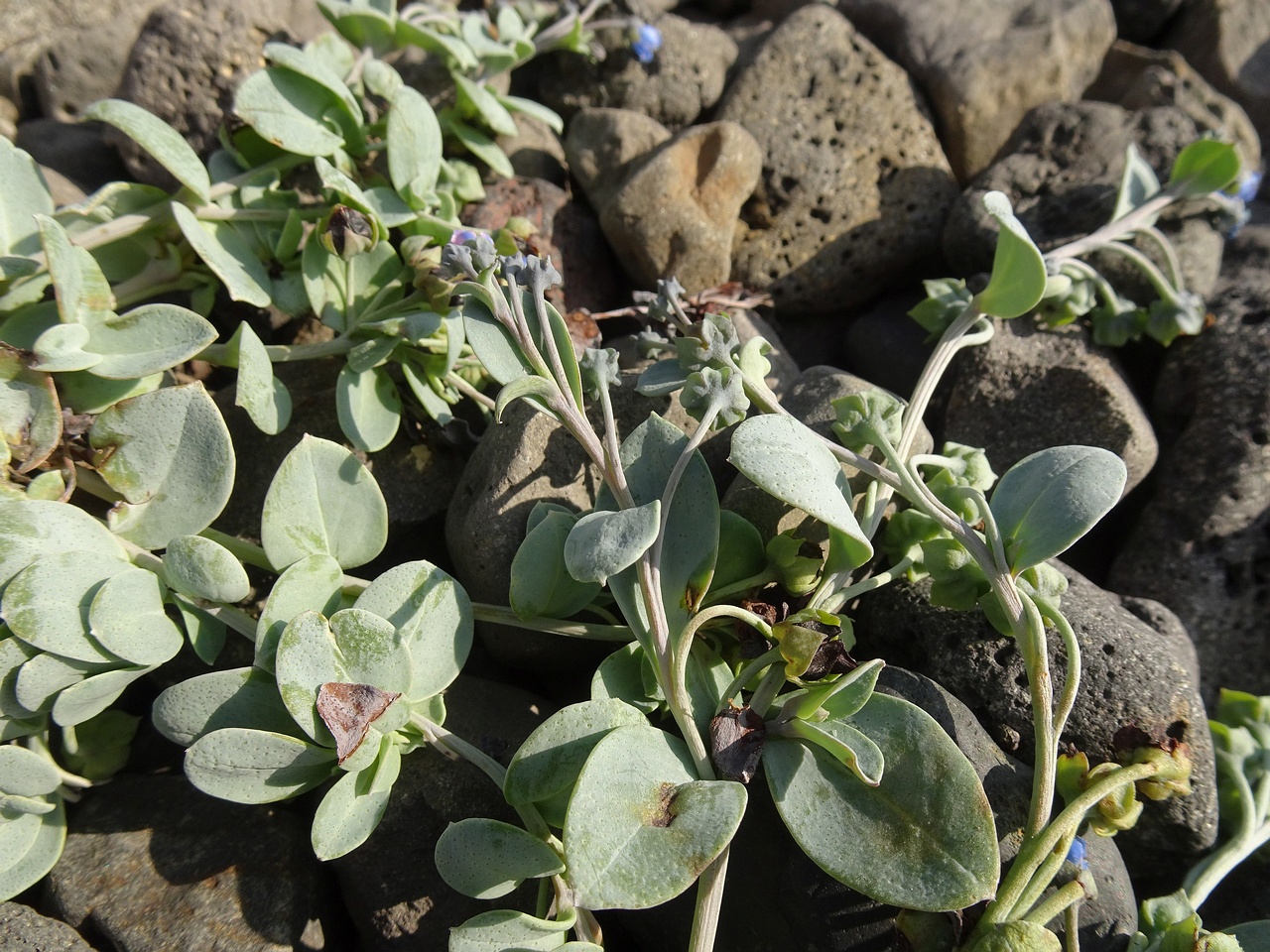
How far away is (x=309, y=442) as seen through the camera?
146 cm

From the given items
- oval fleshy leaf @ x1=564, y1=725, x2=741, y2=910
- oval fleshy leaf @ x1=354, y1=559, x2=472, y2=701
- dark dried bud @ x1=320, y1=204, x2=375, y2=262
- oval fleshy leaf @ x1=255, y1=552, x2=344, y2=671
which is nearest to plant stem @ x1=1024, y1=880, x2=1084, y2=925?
oval fleshy leaf @ x1=564, y1=725, x2=741, y2=910

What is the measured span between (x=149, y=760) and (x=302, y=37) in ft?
5.96

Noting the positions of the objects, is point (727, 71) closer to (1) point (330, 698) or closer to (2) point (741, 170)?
(2) point (741, 170)

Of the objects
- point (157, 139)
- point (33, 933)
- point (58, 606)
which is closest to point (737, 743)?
point (58, 606)

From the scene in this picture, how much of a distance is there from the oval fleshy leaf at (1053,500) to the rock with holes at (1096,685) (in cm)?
29

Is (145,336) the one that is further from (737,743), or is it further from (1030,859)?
(1030,859)

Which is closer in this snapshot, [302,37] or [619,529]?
[619,529]

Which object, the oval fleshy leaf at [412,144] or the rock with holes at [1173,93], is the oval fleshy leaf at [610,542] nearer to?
the oval fleshy leaf at [412,144]

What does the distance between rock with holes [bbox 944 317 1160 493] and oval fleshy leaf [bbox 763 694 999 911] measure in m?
0.96

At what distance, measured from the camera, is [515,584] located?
4.55 feet

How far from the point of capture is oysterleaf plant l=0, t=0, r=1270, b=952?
45.9 inches

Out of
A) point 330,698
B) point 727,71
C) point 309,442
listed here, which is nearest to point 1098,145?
point 727,71

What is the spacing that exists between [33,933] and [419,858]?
0.61m

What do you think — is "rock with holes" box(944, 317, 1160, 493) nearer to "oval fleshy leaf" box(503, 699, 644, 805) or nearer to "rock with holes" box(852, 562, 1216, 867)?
"rock with holes" box(852, 562, 1216, 867)
